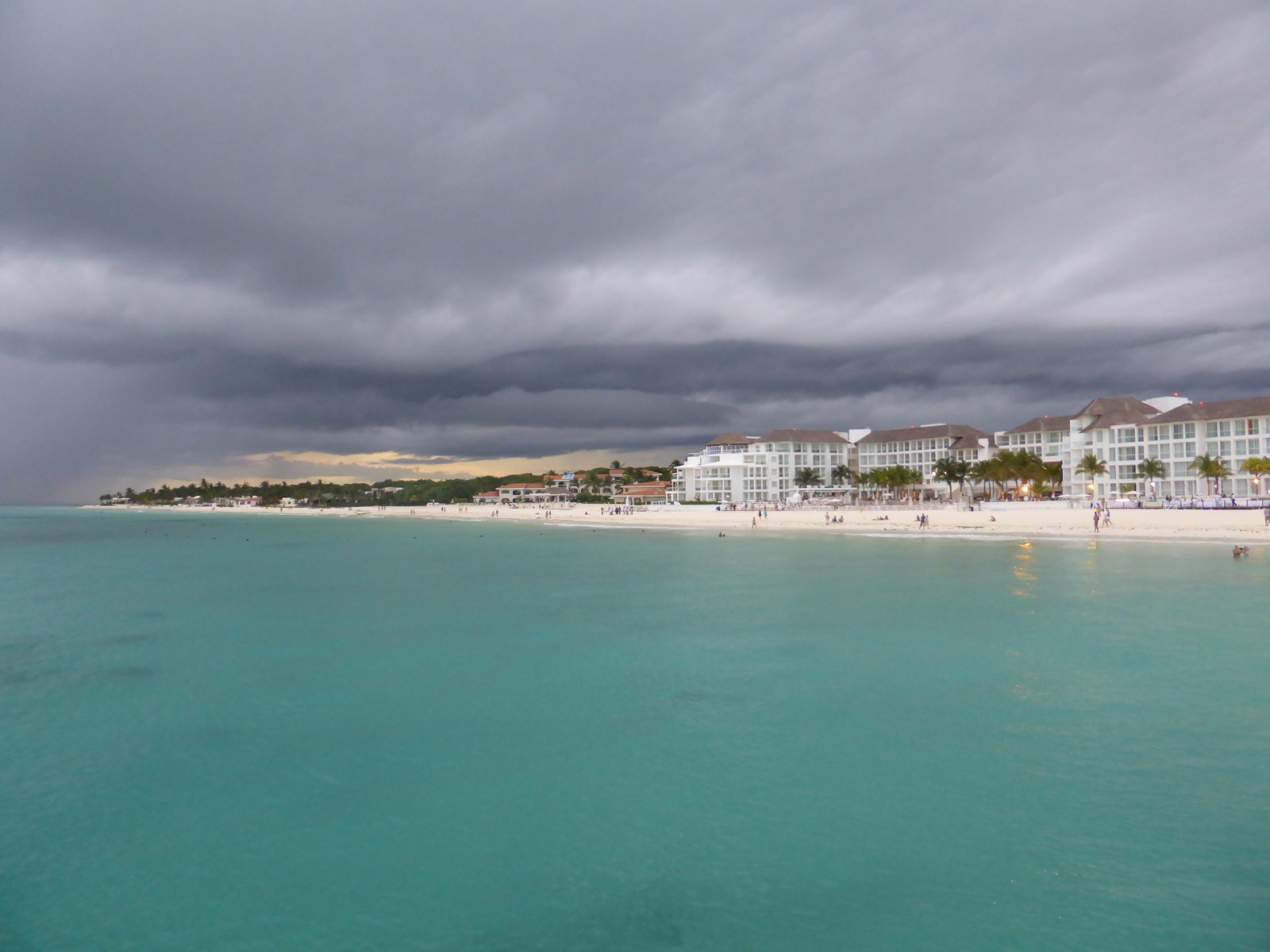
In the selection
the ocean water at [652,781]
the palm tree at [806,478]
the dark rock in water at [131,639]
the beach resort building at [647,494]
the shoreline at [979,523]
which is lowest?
the ocean water at [652,781]

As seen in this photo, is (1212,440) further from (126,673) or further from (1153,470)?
(126,673)

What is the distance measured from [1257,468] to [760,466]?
2338 inches

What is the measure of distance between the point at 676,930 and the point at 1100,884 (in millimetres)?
4568

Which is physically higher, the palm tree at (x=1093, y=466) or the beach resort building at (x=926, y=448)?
the beach resort building at (x=926, y=448)

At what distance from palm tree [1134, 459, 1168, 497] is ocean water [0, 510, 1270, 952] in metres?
57.3

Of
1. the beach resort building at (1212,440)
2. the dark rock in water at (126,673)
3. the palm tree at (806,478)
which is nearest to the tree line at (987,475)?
the palm tree at (806,478)

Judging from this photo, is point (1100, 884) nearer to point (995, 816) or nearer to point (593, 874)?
point (995, 816)

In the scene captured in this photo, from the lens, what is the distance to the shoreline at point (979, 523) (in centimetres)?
4559

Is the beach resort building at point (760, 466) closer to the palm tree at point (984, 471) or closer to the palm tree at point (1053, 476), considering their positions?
the palm tree at point (984, 471)

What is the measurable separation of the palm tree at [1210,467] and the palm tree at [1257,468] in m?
1.54

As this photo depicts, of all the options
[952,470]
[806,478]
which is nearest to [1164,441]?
[952,470]

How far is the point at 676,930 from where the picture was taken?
22.3 feet

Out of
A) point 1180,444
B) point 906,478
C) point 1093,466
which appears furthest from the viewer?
point 906,478

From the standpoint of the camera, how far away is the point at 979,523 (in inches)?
2324
